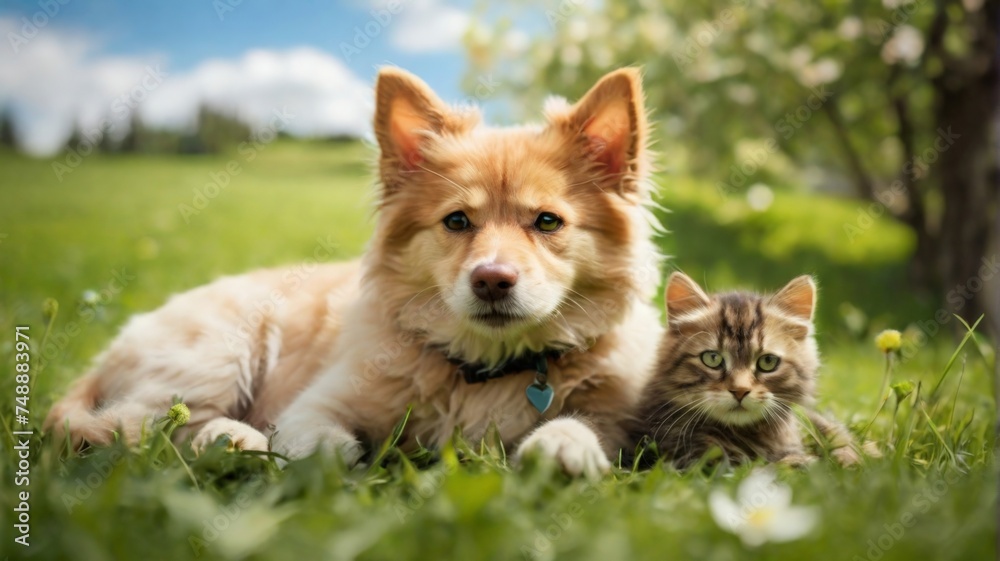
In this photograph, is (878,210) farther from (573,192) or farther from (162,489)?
(162,489)

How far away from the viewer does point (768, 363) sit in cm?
288

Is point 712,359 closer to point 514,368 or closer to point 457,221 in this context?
point 514,368

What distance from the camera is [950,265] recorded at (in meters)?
7.95

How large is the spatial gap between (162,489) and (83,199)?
1141 centimetres

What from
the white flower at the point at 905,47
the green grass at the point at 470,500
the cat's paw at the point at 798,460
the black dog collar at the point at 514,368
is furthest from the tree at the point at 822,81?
the cat's paw at the point at 798,460

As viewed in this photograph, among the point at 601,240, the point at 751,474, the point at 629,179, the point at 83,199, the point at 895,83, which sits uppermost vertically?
the point at 895,83

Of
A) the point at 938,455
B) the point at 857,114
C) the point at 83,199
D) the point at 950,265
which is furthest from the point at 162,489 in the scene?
the point at 83,199

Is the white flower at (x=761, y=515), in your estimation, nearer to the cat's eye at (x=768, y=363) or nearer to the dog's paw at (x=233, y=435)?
the cat's eye at (x=768, y=363)

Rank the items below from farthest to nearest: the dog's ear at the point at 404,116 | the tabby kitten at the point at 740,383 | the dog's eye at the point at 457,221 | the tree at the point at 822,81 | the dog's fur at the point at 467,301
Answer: the tree at the point at 822,81
the dog's ear at the point at 404,116
the dog's eye at the point at 457,221
the dog's fur at the point at 467,301
the tabby kitten at the point at 740,383

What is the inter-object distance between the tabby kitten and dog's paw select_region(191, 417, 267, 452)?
4.99 feet

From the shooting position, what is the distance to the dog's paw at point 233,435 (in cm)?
284

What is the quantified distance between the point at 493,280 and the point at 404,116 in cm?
99

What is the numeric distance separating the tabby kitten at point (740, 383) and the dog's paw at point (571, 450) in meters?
0.46

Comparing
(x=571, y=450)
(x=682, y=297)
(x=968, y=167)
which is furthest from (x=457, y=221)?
(x=968, y=167)
